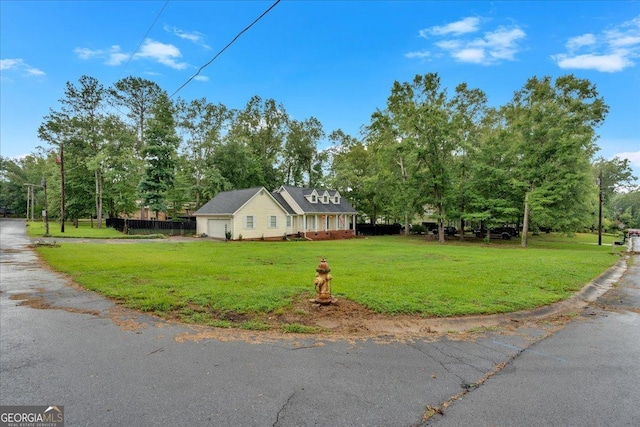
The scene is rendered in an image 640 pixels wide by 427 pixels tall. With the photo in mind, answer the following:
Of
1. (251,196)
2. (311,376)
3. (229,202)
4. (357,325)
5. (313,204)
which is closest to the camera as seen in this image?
(311,376)

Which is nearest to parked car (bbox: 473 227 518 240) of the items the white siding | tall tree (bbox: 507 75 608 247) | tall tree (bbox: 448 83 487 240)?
tall tree (bbox: 448 83 487 240)

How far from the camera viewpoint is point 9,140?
26.8 metres

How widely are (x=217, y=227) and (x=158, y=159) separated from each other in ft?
32.9

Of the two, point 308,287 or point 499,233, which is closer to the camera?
point 308,287

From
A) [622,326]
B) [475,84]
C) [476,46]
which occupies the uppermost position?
[475,84]

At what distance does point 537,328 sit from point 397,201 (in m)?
26.4

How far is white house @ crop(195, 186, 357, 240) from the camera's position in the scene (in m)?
25.9

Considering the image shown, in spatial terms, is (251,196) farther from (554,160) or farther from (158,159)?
(554,160)

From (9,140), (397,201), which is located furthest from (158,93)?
(397,201)

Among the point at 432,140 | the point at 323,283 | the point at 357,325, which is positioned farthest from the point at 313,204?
the point at 357,325

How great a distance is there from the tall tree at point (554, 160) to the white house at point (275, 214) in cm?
1675

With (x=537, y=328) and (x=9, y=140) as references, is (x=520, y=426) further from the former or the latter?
(x=9, y=140)

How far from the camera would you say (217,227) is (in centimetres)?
2684

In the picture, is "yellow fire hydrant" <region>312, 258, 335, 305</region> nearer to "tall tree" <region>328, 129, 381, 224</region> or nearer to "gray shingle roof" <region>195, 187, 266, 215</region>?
"gray shingle roof" <region>195, 187, 266, 215</region>
